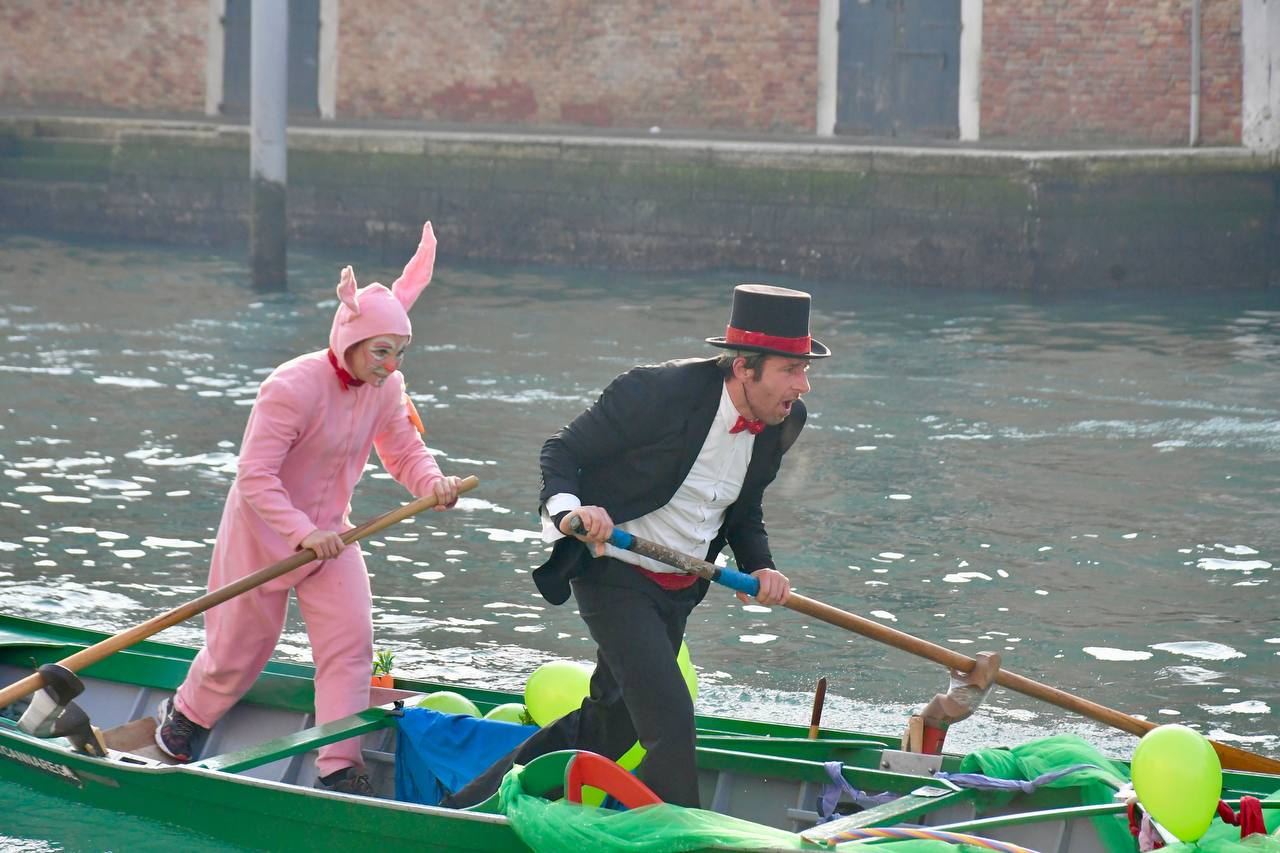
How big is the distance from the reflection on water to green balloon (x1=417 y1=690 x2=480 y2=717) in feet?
4.18

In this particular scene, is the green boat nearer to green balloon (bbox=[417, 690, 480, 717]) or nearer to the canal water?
green balloon (bbox=[417, 690, 480, 717])

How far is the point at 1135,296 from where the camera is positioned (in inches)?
727

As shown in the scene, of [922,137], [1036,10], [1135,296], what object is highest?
[1036,10]

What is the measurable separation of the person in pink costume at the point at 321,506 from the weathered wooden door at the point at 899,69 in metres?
16.6

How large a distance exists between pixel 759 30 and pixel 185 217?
287 inches

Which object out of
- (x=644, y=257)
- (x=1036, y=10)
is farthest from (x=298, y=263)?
(x=1036, y=10)

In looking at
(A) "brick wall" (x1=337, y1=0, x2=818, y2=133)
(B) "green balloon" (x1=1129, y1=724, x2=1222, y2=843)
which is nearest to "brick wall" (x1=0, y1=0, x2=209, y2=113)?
(A) "brick wall" (x1=337, y1=0, x2=818, y2=133)

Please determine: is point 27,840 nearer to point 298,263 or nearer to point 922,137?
point 298,263

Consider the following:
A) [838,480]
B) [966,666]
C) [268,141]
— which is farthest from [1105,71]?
[966,666]

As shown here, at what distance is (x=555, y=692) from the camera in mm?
5809

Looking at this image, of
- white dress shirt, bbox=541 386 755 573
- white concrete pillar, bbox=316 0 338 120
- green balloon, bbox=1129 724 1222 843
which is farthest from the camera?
white concrete pillar, bbox=316 0 338 120

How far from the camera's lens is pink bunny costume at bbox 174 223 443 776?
572 cm

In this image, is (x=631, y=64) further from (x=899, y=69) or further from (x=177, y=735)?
(x=177, y=735)

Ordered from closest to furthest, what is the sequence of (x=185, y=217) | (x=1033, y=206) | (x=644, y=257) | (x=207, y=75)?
1. (x=1033, y=206)
2. (x=644, y=257)
3. (x=185, y=217)
4. (x=207, y=75)
